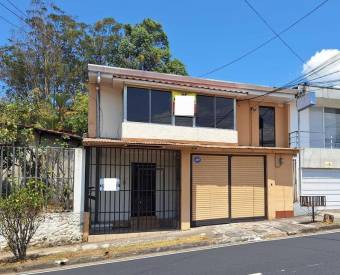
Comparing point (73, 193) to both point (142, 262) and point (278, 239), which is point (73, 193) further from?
point (278, 239)

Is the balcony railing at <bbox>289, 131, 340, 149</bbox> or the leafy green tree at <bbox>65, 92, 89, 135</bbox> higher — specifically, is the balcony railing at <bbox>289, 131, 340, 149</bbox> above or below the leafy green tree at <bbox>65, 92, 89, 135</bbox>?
below

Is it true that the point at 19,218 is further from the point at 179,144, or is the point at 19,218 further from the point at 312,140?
the point at 312,140

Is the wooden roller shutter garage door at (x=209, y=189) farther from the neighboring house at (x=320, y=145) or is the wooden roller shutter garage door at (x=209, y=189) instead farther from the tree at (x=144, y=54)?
the tree at (x=144, y=54)

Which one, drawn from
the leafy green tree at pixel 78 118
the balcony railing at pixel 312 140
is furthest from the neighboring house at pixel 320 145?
the leafy green tree at pixel 78 118

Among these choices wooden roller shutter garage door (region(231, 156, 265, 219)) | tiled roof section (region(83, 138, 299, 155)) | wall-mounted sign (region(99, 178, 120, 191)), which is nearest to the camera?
tiled roof section (region(83, 138, 299, 155))

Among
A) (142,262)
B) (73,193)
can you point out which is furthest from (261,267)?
(73,193)

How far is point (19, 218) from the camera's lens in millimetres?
10992

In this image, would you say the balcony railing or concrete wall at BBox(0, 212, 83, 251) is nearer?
concrete wall at BBox(0, 212, 83, 251)

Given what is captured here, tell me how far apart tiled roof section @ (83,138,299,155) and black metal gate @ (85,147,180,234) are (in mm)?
587

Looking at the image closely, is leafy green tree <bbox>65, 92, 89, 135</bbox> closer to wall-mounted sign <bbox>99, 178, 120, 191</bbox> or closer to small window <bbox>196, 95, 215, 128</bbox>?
small window <bbox>196, 95, 215, 128</bbox>

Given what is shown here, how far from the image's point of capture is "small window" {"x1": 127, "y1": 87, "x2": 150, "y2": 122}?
15.7 metres

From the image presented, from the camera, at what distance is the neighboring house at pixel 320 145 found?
20.8m

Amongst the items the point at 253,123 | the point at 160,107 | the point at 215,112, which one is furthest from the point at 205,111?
the point at 253,123

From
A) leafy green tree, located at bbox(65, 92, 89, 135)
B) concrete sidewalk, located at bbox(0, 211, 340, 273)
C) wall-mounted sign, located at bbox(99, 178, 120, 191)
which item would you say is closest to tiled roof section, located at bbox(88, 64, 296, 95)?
wall-mounted sign, located at bbox(99, 178, 120, 191)
